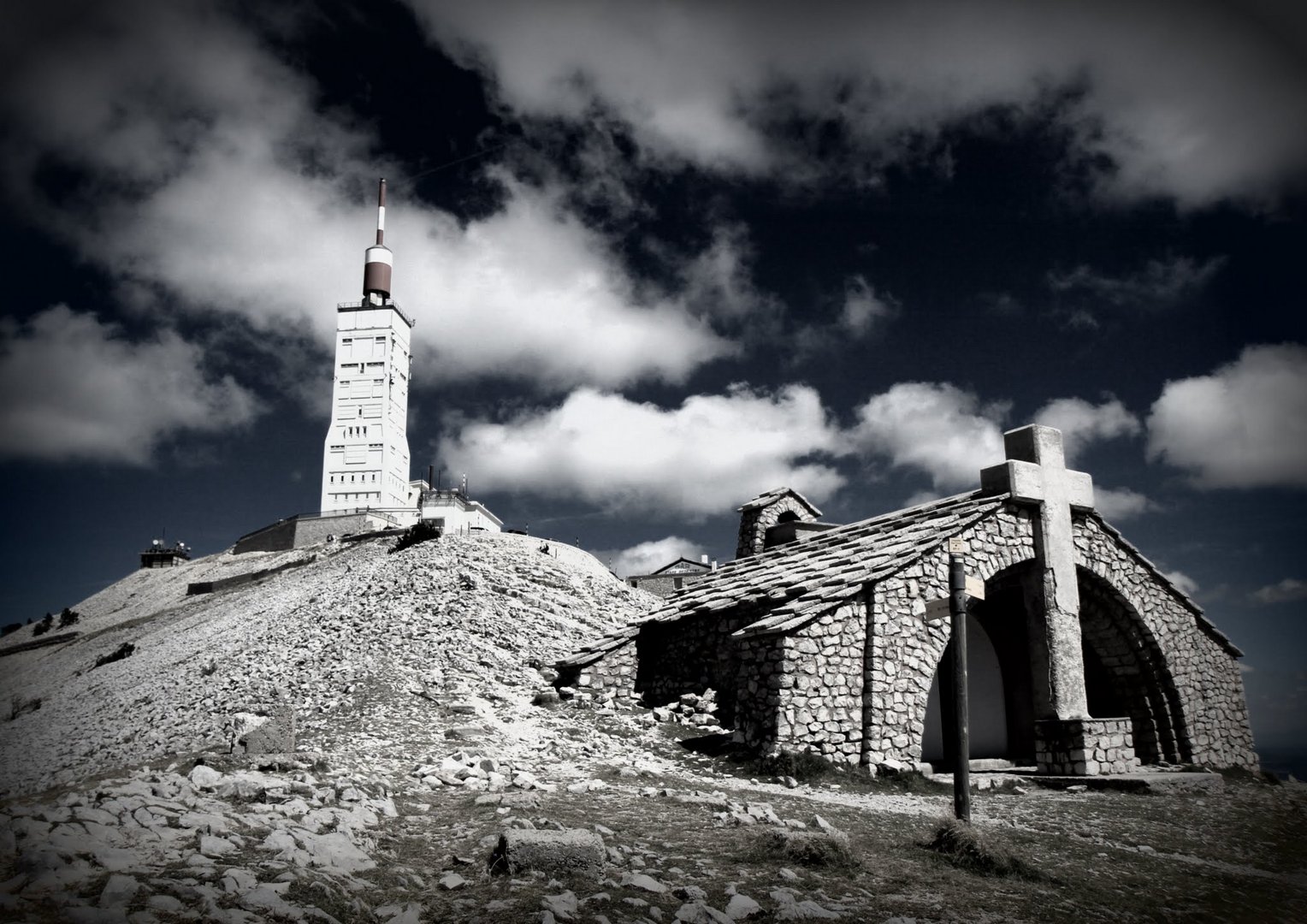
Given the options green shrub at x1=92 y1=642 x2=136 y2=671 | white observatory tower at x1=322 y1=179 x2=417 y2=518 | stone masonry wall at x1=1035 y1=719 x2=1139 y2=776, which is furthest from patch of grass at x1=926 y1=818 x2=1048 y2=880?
white observatory tower at x1=322 y1=179 x2=417 y2=518

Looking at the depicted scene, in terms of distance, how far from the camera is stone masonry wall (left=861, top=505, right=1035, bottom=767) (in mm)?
13109

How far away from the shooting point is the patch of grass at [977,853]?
729cm

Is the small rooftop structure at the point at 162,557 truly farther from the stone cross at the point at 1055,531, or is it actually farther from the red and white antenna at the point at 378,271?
the stone cross at the point at 1055,531

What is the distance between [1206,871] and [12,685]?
A: 117 feet

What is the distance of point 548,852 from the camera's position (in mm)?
6703

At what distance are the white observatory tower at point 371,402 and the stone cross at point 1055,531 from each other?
63764 mm

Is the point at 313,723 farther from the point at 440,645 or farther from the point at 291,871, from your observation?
the point at 291,871

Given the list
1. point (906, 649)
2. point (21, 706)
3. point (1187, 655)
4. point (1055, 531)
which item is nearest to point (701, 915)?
point (906, 649)

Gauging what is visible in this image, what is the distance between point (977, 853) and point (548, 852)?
402 centimetres

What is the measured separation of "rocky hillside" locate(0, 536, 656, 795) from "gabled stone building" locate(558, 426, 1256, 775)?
294 cm

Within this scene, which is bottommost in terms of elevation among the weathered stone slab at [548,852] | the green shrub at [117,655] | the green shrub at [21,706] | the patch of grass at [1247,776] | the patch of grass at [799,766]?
the patch of grass at [1247,776]

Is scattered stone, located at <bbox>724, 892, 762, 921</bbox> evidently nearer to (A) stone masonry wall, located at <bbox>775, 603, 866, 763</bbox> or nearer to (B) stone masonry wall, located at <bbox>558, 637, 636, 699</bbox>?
(A) stone masonry wall, located at <bbox>775, 603, 866, 763</bbox>

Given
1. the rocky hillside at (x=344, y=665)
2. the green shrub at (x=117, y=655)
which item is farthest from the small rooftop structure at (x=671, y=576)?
the green shrub at (x=117, y=655)

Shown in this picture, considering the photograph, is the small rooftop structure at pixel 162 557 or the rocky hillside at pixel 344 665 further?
the small rooftop structure at pixel 162 557
